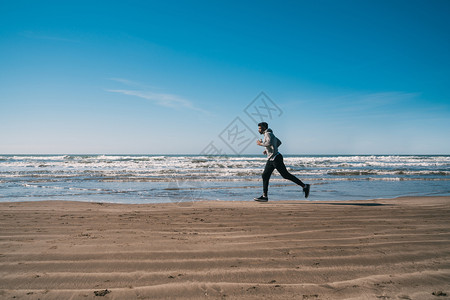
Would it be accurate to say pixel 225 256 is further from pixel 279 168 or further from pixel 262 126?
pixel 262 126

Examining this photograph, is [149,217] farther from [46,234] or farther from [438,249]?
[438,249]

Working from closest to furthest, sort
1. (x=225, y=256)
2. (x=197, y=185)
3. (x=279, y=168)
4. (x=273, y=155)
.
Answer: (x=225, y=256), (x=279, y=168), (x=273, y=155), (x=197, y=185)

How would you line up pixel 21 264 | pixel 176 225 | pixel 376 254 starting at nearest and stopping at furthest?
1. pixel 21 264
2. pixel 376 254
3. pixel 176 225

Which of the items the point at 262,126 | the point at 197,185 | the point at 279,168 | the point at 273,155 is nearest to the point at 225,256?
the point at 279,168

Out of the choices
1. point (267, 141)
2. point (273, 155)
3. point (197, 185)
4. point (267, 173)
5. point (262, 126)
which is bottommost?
point (197, 185)

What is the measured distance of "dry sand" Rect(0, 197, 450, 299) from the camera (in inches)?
92.2

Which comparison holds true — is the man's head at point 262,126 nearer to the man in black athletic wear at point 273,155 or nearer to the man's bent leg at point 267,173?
the man in black athletic wear at point 273,155

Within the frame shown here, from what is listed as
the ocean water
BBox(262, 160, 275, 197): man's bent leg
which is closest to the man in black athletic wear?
BBox(262, 160, 275, 197): man's bent leg

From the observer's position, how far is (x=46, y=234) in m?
4.12

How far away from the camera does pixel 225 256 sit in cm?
313

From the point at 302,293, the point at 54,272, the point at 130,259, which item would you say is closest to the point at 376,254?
the point at 302,293

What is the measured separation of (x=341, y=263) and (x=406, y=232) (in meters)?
1.91

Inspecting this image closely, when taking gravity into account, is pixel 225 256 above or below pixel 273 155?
below

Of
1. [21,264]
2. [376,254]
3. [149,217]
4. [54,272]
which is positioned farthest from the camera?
[149,217]
